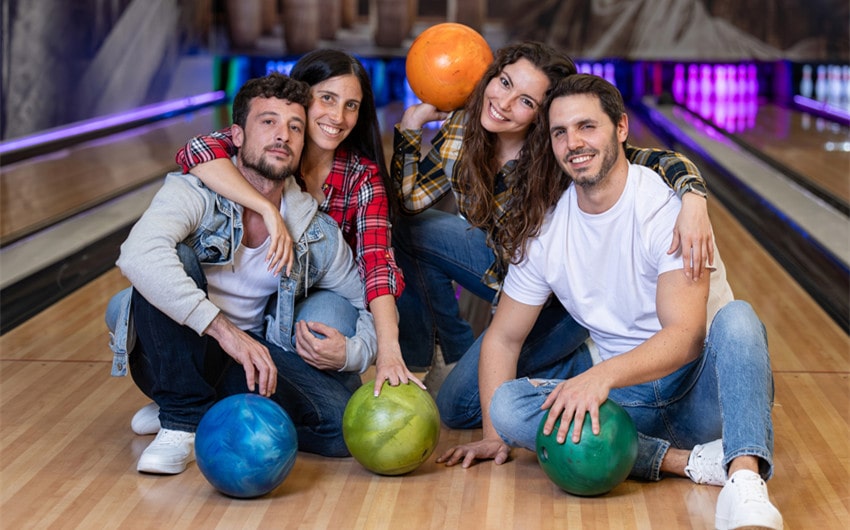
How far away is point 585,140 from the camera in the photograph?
1811 mm

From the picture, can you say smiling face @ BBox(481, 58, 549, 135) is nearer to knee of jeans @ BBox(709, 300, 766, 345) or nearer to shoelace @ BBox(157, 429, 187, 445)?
knee of jeans @ BBox(709, 300, 766, 345)

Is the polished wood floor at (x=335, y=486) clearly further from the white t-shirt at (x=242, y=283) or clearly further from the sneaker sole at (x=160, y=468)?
the white t-shirt at (x=242, y=283)

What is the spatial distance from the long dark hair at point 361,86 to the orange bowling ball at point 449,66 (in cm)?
16

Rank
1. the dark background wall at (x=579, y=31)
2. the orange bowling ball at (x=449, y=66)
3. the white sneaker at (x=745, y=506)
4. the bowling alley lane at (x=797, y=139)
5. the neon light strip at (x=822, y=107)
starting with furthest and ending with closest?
1. the neon light strip at (x=822, y=107)
2. the dark background wall at (x=579, y=31)
3. the bowling alley lane at (x=797, y=139)
4. the orange bowling ball at (x=449, y=66)
5. the white sneaker at (x=745, y=506)

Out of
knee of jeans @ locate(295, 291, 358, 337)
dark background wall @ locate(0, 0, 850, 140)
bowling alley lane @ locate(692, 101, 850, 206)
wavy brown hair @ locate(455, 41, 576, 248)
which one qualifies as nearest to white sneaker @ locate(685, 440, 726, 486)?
wavy brown hair @ locate(455, 41, 576, 248)

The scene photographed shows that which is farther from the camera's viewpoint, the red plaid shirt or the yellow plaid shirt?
the yellow plaid shirt

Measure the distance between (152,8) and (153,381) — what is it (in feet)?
17.8

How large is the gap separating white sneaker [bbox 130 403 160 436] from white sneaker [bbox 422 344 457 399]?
1.92 feet

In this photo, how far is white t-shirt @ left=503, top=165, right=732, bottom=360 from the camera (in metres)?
1.82

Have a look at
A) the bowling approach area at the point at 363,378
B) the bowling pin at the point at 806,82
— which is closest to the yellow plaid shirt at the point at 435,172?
the bowling approach area at the point at 363,378

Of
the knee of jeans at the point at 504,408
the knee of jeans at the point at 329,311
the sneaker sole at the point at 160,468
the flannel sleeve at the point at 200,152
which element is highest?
the flannel sleeve at the point at 200,152

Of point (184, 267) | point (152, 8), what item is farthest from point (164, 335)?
point (152, 8)

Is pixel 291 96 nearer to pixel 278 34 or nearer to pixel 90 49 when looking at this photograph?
pixel 90 49

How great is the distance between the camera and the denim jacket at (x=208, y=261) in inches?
69.8
